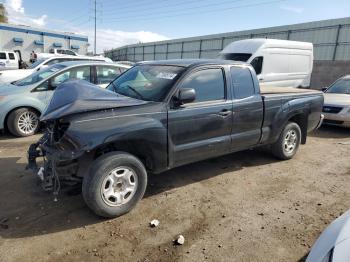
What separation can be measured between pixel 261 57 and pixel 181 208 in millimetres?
9445

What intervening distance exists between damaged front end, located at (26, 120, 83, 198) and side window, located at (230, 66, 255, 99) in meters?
2.59

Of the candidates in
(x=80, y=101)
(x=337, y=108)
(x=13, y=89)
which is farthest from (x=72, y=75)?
(x=337, y=108)

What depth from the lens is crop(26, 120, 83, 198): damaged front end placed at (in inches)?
128

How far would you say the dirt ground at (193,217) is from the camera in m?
2.98

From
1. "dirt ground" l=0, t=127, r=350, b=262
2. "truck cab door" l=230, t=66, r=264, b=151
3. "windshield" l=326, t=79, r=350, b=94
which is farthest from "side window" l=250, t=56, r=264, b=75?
"truck cab door" l=230, t=66, r=264, b=151

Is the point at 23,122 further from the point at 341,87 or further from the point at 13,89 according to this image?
the point at 341,87

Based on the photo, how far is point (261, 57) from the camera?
464 inches

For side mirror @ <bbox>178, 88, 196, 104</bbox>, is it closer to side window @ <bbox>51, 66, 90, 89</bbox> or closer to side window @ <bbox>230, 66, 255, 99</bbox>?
side window @ <bbox>230, 66, 255, 99</bbox>

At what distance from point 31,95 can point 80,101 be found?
153 inches

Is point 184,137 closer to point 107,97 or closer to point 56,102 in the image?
point 107,97

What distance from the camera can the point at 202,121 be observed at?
416 centimetres

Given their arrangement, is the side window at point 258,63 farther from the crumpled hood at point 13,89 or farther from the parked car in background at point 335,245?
the parked car in background at point 335,245

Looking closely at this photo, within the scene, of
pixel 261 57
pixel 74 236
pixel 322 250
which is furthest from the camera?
pixel 261 57

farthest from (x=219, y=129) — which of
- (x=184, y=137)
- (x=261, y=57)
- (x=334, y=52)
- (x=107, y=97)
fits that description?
(x=334, y=52)
